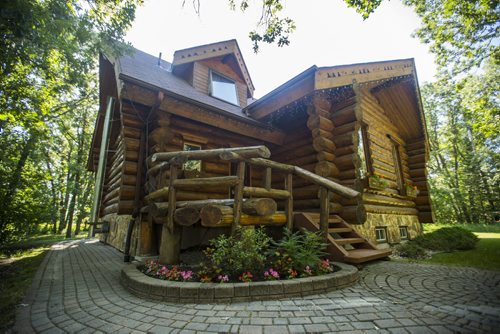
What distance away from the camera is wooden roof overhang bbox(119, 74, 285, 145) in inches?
220

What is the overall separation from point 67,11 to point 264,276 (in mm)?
7822

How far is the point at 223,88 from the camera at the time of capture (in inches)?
413

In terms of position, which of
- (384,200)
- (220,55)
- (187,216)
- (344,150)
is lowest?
(187,216)

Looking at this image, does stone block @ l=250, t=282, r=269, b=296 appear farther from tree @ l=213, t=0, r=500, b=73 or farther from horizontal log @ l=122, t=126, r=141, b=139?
tree @ l=213, t=0, r=500, b=73

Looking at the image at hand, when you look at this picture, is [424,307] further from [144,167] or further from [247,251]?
[144,167]

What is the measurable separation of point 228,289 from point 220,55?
10147 mm

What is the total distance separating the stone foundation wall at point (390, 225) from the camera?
6.71 metres

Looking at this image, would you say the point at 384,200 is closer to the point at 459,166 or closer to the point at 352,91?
the point at 352,91

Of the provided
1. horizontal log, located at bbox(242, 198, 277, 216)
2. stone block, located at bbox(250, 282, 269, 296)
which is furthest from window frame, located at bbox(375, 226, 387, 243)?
stone block, located at bbox(250, 282, 269, 296)

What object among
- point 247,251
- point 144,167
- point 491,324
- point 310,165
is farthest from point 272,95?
point 491,324

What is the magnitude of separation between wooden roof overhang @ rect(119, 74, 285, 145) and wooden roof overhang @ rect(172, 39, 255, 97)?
416 centimetres

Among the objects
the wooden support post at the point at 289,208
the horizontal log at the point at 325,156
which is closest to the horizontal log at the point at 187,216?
the wooden support post at the point at 289,208

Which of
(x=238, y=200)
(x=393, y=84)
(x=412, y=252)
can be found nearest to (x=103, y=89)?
(x=238, y=200)

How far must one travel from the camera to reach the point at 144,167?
21.2ft
